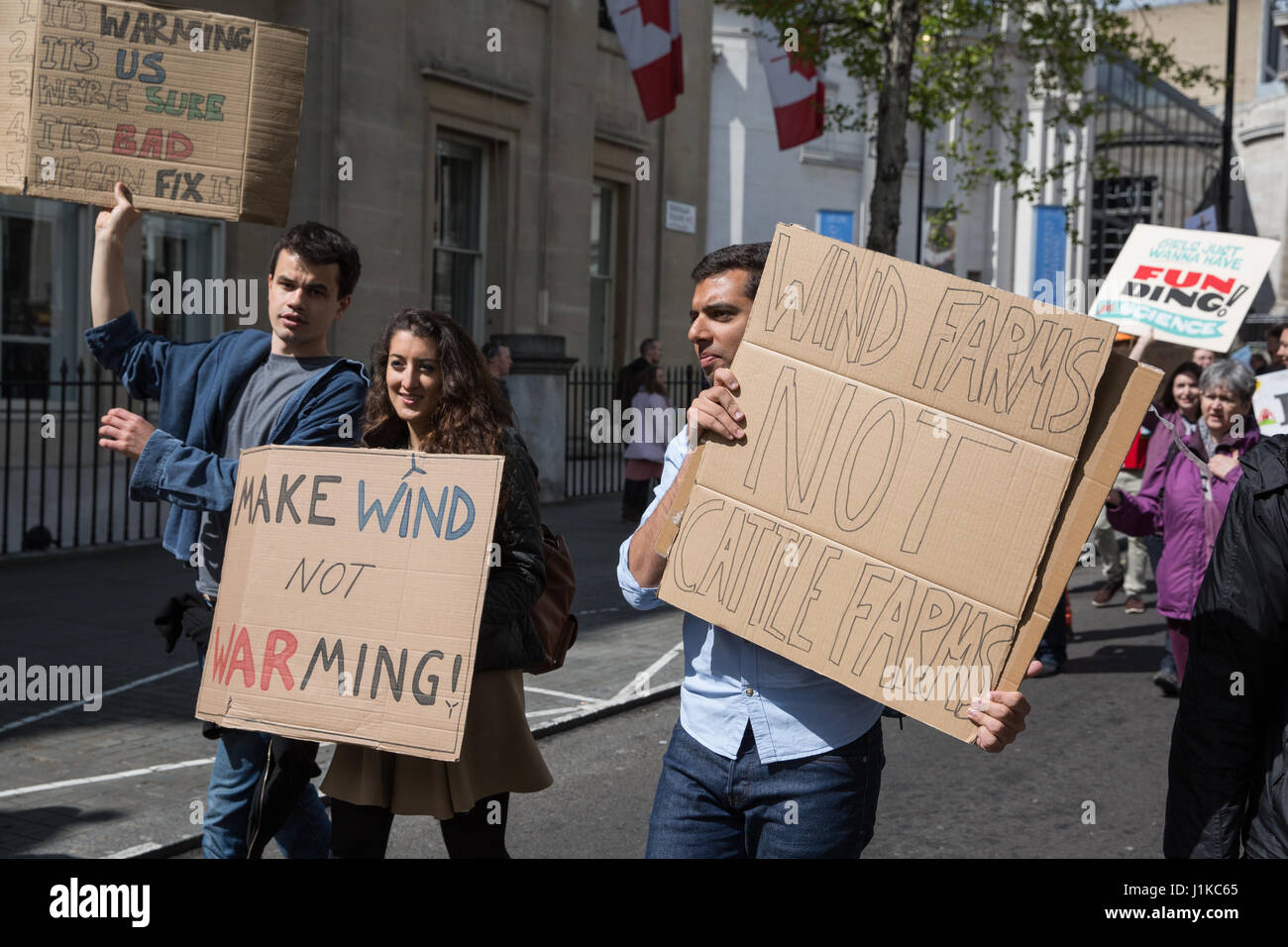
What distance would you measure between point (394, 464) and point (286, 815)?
112cm

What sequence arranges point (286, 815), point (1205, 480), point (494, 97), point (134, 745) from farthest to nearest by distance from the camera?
1. point (494, 97)
2. point (1205, 480)
3. point (134, 745)
4. point (286, 815)

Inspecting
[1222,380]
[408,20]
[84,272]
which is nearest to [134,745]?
[1222,380]

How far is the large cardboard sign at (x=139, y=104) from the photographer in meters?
3.82

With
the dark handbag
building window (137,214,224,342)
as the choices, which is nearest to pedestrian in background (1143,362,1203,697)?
the dark handbag

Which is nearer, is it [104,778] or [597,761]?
[104,778]

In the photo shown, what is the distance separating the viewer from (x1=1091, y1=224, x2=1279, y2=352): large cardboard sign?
27.3 feet

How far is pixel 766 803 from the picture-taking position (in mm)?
2967

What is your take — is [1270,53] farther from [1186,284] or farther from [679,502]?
[679,502]

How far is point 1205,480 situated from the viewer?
7117mm

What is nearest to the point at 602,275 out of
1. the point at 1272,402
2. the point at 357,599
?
the point at 1272,402

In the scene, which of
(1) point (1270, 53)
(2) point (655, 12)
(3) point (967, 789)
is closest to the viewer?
(3) point (967, 789)

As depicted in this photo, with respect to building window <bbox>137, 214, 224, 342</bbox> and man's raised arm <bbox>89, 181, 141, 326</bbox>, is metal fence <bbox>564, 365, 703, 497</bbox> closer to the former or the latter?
building window <bbox>137, 214, 224, 342</bbox>

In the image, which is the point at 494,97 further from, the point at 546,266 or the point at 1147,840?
the point at 1147,840

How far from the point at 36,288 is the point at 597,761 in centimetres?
1133
